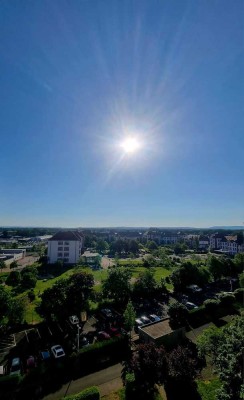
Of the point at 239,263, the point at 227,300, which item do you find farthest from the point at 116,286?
the point at 239,263

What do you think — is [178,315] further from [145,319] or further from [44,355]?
Answer: [44,355]

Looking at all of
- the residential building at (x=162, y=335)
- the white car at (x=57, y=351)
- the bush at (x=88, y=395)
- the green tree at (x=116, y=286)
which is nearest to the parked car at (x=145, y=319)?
the residential building at (x=162, y=335)

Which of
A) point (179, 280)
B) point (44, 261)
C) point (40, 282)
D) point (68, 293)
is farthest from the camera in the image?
point (44, 261)

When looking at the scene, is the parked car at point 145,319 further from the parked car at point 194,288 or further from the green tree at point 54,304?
the parked car at point 194,288

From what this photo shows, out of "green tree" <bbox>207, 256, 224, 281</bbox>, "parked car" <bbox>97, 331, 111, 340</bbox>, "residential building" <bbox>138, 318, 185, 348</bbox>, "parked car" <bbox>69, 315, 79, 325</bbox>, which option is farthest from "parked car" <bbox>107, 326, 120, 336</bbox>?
"green tree" <bbox>207, 256, 224, 281</bbox>

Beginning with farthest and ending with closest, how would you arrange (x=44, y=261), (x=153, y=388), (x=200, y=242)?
(x=200, y=242), (x=44, y=261), (x=153, y=388)

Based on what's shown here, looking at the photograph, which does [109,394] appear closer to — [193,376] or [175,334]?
[193,376]

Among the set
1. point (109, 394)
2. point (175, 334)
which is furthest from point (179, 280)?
point (109, 394)
